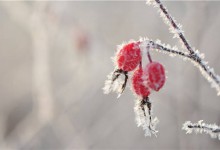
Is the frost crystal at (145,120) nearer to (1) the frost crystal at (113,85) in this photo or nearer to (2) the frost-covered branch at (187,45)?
(1) the frost crystal at (113,85)

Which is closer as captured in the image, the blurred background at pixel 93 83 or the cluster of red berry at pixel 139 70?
the cluster of red berry at pixel 139 70

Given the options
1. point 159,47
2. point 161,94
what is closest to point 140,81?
point 159,47

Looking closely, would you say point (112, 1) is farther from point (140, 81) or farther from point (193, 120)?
point (140, 81)

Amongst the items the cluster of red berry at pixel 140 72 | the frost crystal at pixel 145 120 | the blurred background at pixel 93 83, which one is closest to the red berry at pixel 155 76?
the cluster of red berry at pixel 140 72

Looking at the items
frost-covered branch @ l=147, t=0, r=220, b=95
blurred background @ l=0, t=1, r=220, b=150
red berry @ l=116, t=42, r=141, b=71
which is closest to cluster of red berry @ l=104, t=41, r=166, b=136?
red berry @ l=116, t=42, r=141, b=71

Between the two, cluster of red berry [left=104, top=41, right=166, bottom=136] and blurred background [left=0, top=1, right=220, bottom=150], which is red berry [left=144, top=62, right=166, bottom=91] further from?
blurred background [left=0, top=1, right=220, bottom=150]

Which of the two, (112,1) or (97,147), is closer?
(97,147)

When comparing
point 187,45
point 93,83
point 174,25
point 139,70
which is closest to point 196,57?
point 187,45
